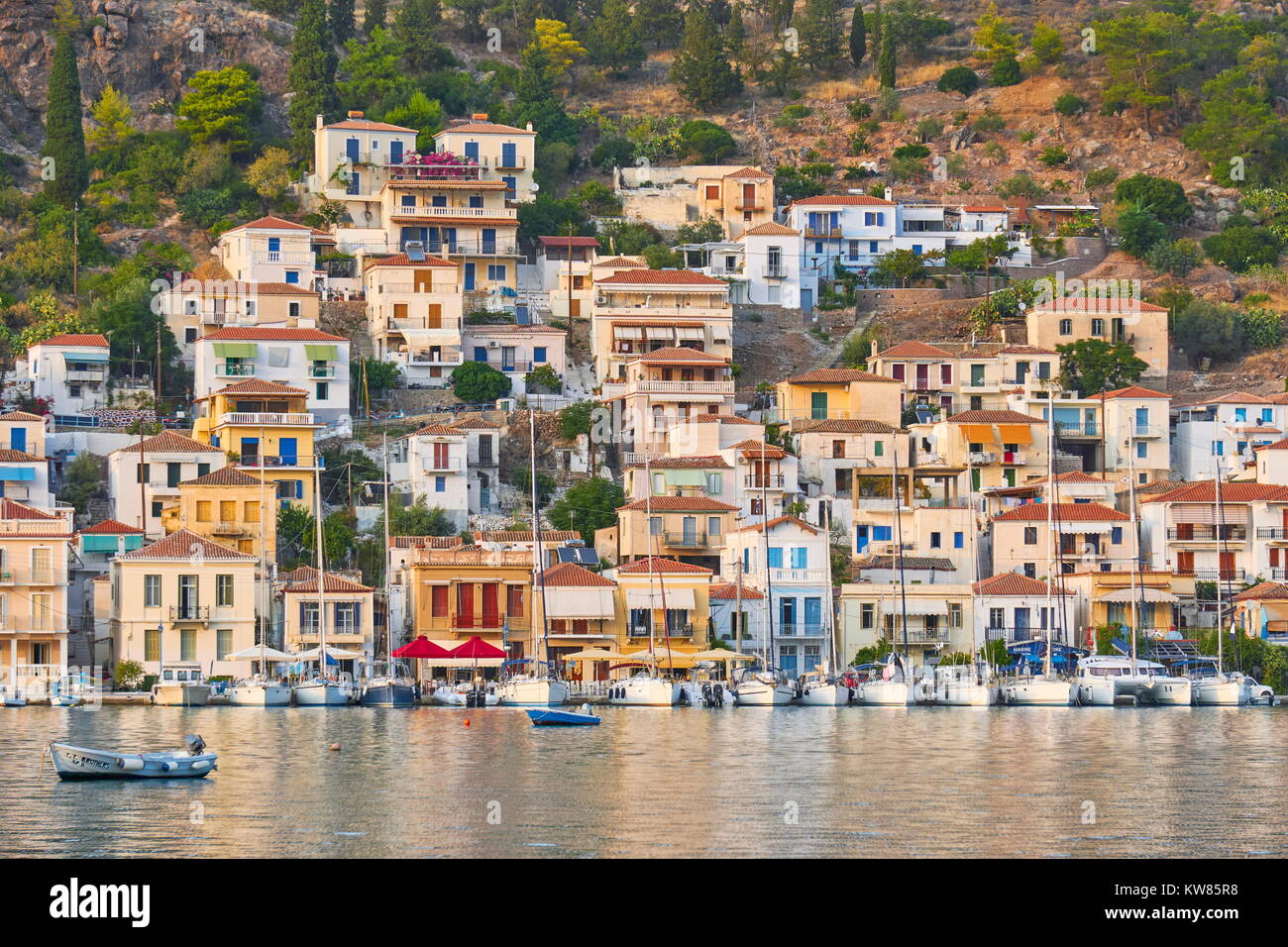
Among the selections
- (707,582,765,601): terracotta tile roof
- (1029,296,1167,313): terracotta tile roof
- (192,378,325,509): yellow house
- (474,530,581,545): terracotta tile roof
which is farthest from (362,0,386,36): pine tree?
(707,582,765,601): terracotta tile roof

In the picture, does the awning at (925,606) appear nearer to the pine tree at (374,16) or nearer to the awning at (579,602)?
the awning at (579,602)

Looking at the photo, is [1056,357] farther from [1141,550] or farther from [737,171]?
[737,171]

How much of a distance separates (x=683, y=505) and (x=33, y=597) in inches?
883

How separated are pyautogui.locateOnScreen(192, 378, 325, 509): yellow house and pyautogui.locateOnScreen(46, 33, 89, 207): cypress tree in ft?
77.9

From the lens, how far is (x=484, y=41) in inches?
5212

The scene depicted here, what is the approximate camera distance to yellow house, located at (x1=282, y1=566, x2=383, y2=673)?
70812 mm

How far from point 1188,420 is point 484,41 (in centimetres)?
5627

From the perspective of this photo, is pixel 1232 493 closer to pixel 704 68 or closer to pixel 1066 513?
pixel 1066 513

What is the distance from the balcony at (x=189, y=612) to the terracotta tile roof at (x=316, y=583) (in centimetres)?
266

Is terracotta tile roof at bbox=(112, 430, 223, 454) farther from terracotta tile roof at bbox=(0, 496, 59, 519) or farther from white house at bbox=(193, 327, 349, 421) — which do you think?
terracotta tile roof at bbox=(0, 496, 59, 519)

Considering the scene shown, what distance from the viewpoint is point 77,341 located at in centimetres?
8662

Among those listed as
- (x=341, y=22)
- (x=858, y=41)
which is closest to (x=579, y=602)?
(x=341, y=22)
